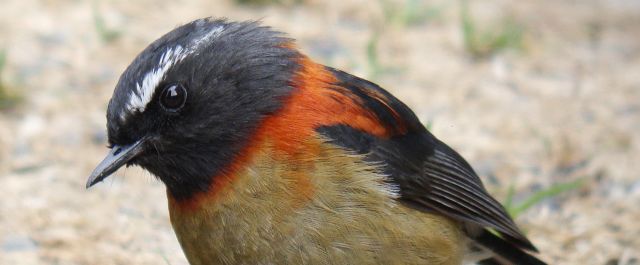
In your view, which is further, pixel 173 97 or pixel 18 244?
pixel 18 244

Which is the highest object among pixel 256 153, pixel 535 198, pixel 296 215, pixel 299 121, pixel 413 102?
pixel 413 102

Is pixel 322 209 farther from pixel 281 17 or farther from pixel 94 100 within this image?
pixel 281 17

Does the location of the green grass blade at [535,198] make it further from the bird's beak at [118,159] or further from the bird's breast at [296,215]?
the bird's beak at [118,159]

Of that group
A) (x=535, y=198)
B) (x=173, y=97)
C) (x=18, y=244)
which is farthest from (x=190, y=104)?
(x=535, y=198)

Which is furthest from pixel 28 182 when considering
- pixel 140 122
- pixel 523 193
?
pixel 523 193

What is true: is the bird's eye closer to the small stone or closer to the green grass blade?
the small stone

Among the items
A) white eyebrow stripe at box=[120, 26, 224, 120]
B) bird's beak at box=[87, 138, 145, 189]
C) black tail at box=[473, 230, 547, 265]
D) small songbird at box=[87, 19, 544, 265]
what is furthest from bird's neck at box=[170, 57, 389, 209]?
black tail at box=[473, 230, 547, 265]

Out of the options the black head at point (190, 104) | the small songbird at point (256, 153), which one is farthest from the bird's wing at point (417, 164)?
the black head at point (190, 104)

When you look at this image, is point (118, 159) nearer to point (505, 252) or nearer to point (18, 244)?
point (18, 244)
